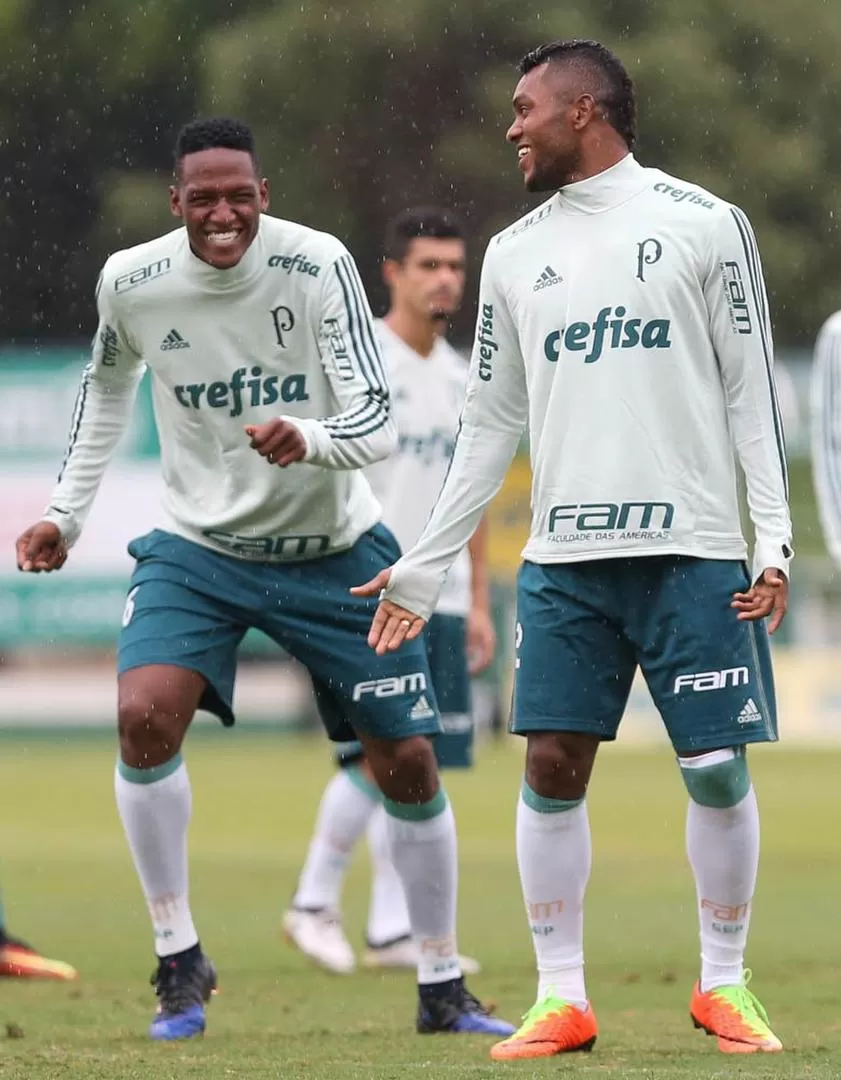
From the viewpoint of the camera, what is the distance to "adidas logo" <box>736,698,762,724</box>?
604 cm

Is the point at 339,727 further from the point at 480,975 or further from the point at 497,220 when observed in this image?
the point at 497,220

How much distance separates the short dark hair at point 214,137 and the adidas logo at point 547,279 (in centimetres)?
103

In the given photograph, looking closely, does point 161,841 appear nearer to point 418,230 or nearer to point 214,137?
point 214,137

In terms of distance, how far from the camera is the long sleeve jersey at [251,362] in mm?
6812

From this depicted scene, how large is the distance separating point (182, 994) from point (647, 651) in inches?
63.0

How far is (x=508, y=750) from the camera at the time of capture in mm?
22125

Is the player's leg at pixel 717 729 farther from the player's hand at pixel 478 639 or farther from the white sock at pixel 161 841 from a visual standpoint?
the player's hand at pixel 478 639

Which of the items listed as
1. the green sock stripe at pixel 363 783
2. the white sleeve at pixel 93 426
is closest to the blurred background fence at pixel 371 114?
the green sock stripe at pixel 363 783

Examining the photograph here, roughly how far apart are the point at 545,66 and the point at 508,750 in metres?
16.2

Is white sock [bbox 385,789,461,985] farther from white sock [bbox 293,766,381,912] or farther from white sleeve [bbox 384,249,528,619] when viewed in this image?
white sock [bbox 293,766,381,912]

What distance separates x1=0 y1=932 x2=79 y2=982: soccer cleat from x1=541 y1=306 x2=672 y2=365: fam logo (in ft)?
10.8

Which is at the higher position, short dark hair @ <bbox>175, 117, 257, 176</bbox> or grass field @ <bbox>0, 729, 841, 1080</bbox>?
short dark hair @ <bbox>175, 117, 257, 176</bbox>

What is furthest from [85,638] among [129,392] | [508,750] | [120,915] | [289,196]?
[129,392]

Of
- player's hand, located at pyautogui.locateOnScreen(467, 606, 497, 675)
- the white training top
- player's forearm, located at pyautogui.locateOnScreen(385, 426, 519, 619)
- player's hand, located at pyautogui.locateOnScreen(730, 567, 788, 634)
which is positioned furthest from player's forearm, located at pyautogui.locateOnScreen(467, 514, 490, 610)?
player's hand, located at pyautogui.locateOnScreen(730, 567, 788, 634)
